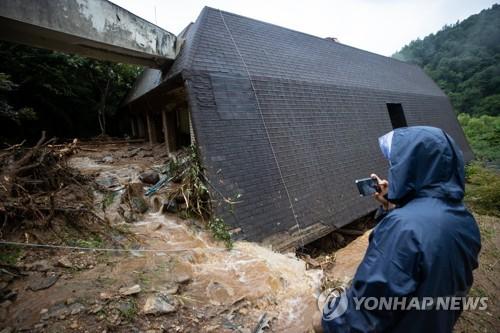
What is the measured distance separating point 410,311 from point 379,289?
0.20m

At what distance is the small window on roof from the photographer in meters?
11.3

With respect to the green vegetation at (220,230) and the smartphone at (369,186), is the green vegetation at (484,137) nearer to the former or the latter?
the green vegetation at (220,230)

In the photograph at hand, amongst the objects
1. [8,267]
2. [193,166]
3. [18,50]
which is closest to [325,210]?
[193,166]

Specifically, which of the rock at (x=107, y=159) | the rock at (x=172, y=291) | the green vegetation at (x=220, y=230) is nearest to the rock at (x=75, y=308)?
the rock at (x=172, y=291)

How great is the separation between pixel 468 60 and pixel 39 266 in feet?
157

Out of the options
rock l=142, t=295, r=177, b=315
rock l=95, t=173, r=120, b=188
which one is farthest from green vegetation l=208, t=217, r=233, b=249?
rock l=95, t=173, r=120, b=188

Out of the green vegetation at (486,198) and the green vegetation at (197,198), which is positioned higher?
the green vegetation at (197,198)

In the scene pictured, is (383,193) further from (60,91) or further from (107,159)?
(60,91)

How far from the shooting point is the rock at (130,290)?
9.39ft

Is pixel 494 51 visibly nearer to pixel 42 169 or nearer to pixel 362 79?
pixel 362 79

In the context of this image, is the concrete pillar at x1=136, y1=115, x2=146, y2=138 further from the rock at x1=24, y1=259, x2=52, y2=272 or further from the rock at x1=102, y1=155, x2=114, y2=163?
the rock at x1=24, y1=259, x2=52, y2=272

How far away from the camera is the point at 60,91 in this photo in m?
11.7

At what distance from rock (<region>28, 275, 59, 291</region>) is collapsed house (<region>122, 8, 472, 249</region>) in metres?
2.58

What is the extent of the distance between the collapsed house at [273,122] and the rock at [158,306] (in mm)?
2121
